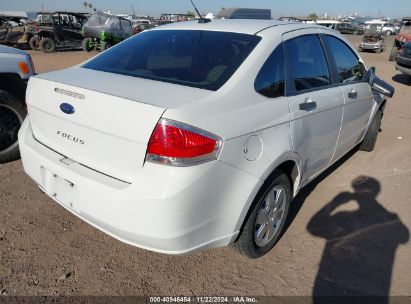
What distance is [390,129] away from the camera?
643cm

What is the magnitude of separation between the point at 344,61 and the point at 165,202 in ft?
9.04

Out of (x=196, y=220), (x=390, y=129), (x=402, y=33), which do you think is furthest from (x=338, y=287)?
(x=402, y=33)

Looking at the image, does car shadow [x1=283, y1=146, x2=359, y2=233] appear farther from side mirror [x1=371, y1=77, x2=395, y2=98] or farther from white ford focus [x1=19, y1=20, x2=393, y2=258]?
side mirror [x1=371, y1=77, x2=395, y2=98]

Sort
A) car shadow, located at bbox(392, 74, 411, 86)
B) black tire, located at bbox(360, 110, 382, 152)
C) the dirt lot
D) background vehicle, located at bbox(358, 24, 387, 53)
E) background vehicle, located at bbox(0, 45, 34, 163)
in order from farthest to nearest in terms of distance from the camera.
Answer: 1. background vehicle, located at bbox(358, 24, 387, 53)
2. car shadow, located at bbox(392, 74, 411, 86)
3. black tire, located at bbox(360, 110, 382, 152)
4. background vehicle, located at bbox(0, 45, 34, 163)
5. the dirt lot

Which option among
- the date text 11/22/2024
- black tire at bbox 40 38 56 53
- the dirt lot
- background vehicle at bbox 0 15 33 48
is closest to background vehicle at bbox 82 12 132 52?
black tire at bbox 40 38 56 53

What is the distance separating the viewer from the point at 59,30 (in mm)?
Answer: 19750

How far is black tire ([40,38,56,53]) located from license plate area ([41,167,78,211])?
741 inches

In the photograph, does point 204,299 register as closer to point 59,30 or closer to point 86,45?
point 86,45

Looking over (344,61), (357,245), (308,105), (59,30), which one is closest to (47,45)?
(59,30)

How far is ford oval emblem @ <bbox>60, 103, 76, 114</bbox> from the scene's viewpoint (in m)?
2.29

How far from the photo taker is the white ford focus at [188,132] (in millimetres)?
1995

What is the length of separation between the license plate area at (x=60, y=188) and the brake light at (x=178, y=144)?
643 mm

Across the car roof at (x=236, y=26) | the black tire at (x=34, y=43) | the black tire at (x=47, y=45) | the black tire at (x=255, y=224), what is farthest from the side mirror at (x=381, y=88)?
the black tire at (x=34, y=43)

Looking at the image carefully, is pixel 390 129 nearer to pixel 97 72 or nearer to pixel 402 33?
pixel 97 72
